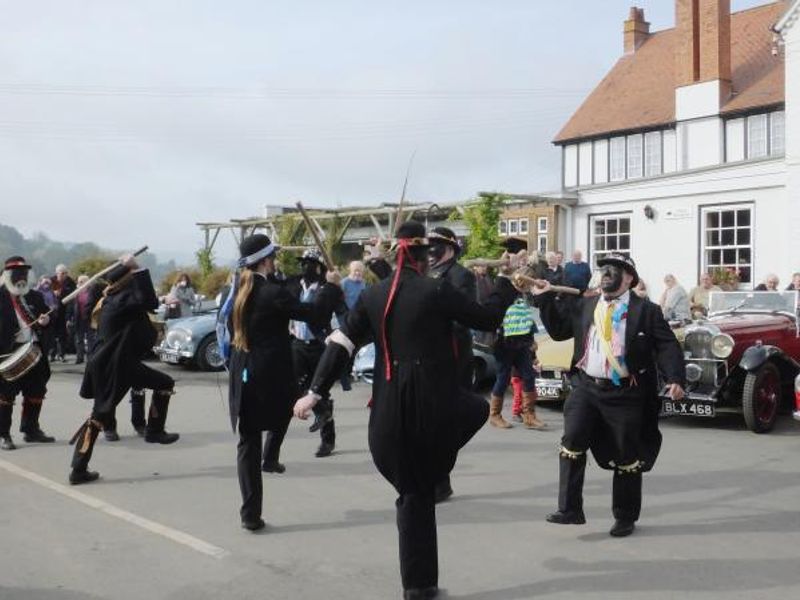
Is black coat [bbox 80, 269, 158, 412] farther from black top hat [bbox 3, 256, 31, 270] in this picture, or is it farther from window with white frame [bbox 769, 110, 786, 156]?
window with white frame [bbox 769, 110, 786, 156]

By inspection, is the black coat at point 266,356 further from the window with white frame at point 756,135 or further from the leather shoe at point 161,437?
the window with white frame at point 756,135

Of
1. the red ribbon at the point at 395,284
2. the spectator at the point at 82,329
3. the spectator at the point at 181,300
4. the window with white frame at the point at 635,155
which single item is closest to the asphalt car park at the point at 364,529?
the red ribbon at the point at 395,284

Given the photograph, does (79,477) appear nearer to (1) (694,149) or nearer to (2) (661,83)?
(1) (694,149)

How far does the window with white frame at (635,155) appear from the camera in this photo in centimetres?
2891

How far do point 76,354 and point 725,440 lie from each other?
14258 mm

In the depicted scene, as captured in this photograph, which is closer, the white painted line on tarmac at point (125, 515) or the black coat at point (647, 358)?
the white painted line on tarmac at point (125, 515)

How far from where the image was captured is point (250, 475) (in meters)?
6.14

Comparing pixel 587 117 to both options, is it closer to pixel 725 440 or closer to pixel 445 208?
pixel 445 208

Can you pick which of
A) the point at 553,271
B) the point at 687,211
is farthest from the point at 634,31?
the point at 553,271

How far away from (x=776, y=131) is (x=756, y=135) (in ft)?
1.71

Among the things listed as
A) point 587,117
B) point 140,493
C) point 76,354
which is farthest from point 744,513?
point 587,117

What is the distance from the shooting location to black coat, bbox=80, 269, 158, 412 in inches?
317

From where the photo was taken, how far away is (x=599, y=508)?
6.80 m

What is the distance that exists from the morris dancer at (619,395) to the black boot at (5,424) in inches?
222
